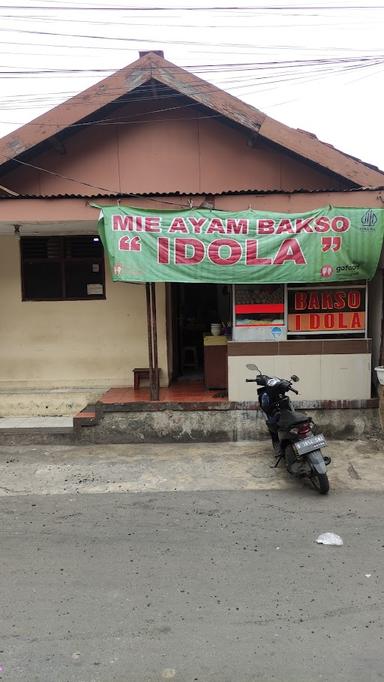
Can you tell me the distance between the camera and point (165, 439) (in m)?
7.13

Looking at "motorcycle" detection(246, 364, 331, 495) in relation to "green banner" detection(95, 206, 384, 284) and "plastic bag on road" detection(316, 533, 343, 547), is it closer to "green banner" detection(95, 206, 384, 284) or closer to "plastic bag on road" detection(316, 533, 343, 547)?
"plastic bag on road" detection(316, 533, 343, 547)

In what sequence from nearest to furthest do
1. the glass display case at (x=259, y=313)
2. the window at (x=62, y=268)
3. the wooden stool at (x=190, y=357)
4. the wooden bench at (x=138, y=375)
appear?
the glass display case at (x=259, y=313), the wooden bench at (x=138, y=375), the window at (x=62, y=268), the wooden stool at (x=190, y=357)

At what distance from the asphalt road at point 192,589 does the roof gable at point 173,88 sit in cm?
558

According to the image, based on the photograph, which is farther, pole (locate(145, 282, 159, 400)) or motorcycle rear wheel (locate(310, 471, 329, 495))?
pole (locate(145, 282, 159, 400))

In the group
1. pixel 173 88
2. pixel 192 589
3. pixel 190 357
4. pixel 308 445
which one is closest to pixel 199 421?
pixel 308 445

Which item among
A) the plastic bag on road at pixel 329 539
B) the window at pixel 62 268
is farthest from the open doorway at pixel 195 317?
the plastic bag on road at pixel 329 539

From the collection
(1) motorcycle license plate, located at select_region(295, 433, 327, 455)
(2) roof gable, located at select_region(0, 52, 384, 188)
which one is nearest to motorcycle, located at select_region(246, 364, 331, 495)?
(1) motorcycle license plate, located at select_region(295, 433, 327, 455)

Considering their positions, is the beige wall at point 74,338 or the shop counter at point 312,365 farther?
the beige wall at point 74,338

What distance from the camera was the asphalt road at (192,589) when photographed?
2.68 metres

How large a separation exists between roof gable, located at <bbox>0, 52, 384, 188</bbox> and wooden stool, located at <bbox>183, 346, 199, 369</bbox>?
4.05m

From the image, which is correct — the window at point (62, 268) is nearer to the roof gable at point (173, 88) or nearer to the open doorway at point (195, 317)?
the roof gable at point (173, 88)

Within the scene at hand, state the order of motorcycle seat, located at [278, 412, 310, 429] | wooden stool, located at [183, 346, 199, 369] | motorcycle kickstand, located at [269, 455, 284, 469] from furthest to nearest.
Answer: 1. wooden stool, located at [183, 346, 199, 369]
2. motorcycle kickstand, located at [269, 455, 284, 469]
3. motorcycle seat, located at [278, 412, 310, 429]

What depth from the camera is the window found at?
845cm

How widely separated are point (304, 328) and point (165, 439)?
252 centimetres
